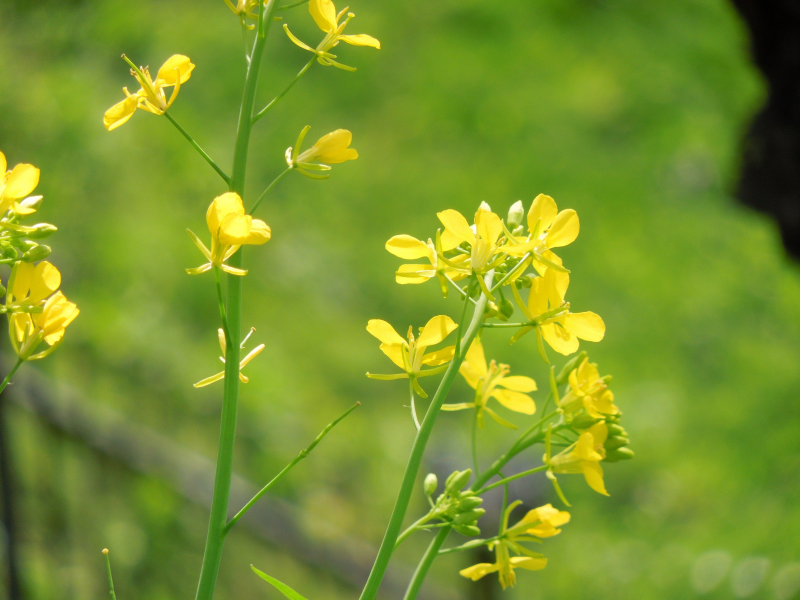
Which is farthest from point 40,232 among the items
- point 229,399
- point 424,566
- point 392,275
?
point 392,275

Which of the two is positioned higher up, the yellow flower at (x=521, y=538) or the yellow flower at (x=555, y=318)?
the yellow flower at (x=555, y=318)

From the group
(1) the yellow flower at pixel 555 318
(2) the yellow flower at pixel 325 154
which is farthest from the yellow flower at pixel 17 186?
(1) the yellow flower at pixel 555 318

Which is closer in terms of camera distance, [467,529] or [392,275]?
[467,529]

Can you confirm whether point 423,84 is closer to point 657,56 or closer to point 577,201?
point 577,201

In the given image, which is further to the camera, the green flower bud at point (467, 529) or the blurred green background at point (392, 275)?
the blurred green background at point (392, 275)

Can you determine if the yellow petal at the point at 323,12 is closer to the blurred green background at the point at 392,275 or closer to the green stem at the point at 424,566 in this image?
the green stem at the point at 424,566

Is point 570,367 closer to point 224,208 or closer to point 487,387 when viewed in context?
point 487,387

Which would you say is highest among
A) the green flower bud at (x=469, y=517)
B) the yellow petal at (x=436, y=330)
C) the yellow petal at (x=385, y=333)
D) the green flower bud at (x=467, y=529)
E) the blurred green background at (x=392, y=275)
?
the yellow petal at (x=436, y=330)
